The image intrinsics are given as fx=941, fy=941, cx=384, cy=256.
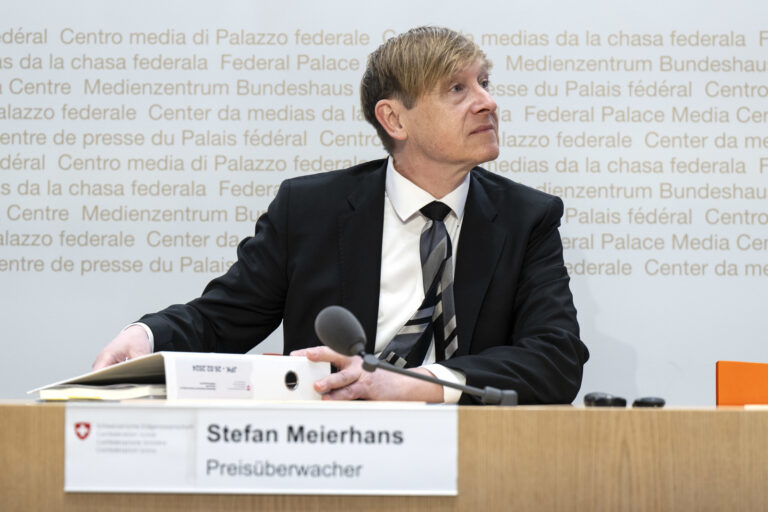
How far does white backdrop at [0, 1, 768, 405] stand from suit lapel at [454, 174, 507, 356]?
31.1 inches

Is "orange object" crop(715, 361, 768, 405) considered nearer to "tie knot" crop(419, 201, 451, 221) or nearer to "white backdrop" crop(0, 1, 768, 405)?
"tie knot" crop(419, 201, 451, 221)

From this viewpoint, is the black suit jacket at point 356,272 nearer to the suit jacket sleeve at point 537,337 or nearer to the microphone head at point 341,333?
the suit jacket sleeve at point 537,337

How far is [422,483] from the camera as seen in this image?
1.08 metres

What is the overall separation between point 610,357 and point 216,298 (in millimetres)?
1343

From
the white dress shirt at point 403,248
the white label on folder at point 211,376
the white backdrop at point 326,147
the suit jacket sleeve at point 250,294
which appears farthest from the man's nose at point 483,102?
the white label on folder at point 211,376

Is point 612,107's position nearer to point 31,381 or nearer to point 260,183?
point 260,183

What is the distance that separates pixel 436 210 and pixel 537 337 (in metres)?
0.45

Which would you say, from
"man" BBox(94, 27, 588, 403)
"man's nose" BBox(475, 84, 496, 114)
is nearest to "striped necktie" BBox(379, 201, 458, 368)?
"man" BBox(94, 27, 588, 403)

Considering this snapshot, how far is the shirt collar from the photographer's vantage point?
2.31 m

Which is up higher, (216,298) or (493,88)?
(493,88)

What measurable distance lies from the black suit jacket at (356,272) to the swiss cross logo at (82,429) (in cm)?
94

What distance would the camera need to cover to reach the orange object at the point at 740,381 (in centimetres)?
210

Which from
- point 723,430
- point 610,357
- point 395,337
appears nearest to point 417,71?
point 395,337

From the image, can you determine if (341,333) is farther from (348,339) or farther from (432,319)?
(432,319)
